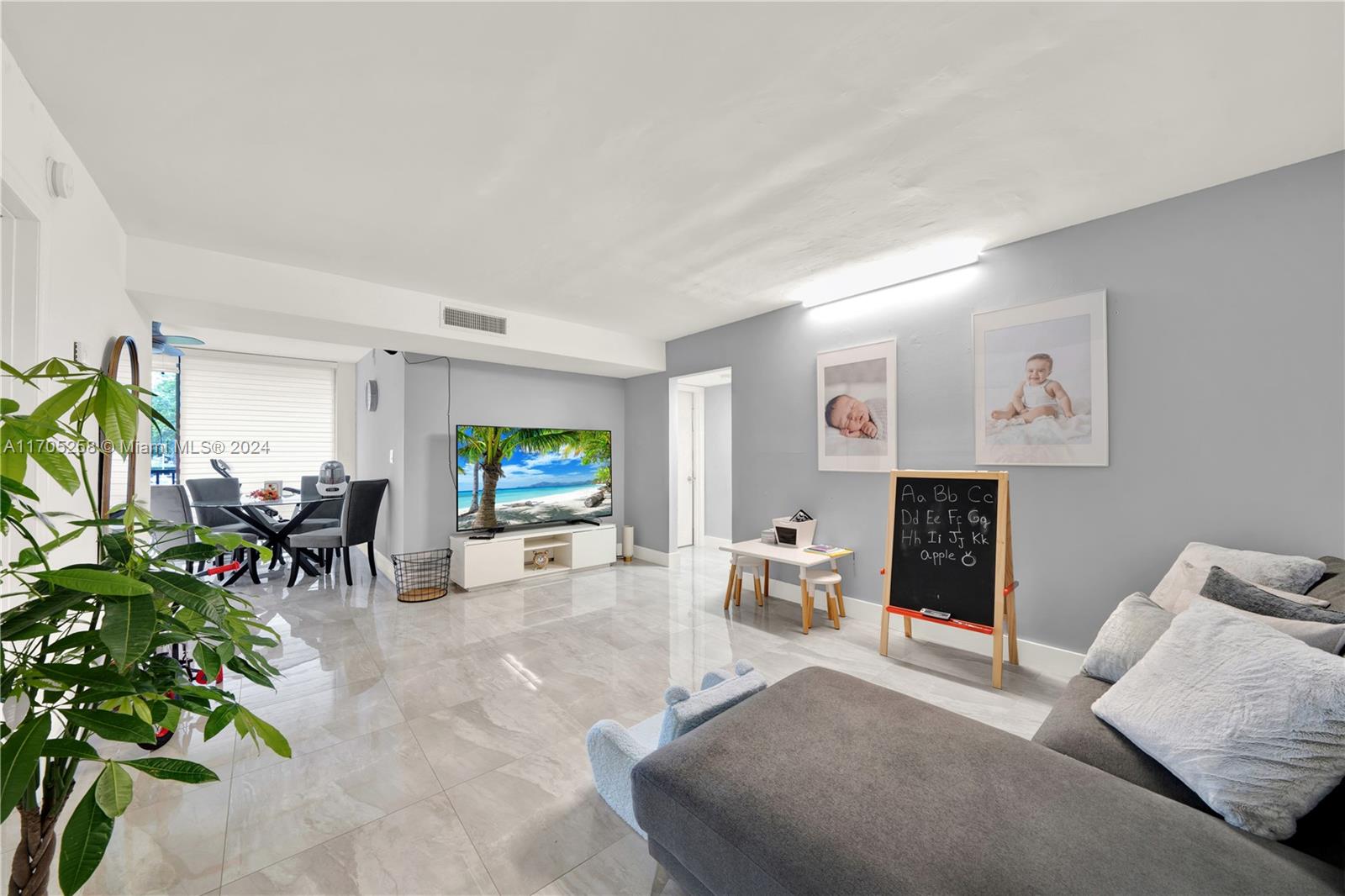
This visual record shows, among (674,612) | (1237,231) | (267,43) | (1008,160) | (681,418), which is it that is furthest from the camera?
(681,418)

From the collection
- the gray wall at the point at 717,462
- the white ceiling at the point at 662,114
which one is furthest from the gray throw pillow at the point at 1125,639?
the gray wall at the point at 717,462

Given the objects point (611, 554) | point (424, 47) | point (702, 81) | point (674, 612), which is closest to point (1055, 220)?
point (702, 81)

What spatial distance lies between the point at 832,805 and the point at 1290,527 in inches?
103

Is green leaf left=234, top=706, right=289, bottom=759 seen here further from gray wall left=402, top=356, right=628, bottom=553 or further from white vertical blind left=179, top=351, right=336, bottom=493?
white vertical blind left=179, top=351, right=336, bottom=493

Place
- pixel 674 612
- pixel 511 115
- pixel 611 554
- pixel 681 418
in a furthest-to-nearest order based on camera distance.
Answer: pixel 681 418, pixel 611 554, pixel 674 612, pixel 511 115

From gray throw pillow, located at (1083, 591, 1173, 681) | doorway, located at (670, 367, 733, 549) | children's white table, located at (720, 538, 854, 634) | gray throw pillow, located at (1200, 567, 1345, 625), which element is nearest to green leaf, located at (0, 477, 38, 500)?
gray throw pillow, located at (1083, 591, 1173, 681)

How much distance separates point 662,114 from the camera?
193cm

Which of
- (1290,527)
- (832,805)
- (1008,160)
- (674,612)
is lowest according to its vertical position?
(674,612)

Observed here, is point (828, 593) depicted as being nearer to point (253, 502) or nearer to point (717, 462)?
point (717, 462)

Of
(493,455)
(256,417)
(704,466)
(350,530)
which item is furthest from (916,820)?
(256,417)

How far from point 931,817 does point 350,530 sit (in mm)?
4997

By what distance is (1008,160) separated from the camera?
2219mm

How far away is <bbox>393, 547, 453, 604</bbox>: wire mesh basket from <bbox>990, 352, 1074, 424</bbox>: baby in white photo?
437 cm

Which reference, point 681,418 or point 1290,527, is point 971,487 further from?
point 681,418
